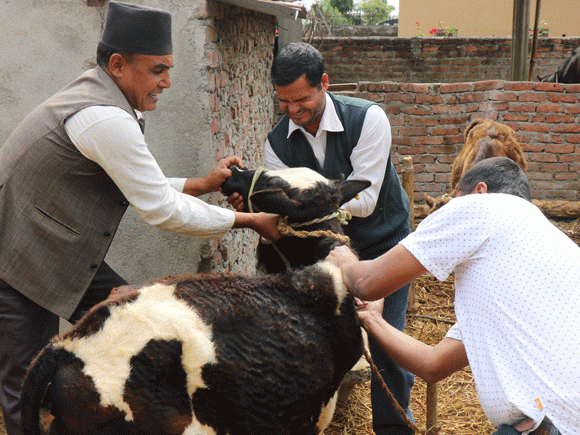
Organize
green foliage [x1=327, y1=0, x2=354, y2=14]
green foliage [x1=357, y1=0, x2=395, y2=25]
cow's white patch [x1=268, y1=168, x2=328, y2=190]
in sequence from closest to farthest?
cow's white patch [x1=268, y1=168, x2=328, y2=190] → green foliage [x1=327, y1=0, x2=354, y2=14] → green foliage [x1=357, y1=0, x2=395, y2=25]

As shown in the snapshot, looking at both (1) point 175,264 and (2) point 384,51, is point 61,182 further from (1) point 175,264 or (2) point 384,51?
(2) point 384,51

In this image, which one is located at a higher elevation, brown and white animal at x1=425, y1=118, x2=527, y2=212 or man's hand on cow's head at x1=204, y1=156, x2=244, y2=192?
man's hand on cow's head at x1=204, y1=156, x2=244, y2=192

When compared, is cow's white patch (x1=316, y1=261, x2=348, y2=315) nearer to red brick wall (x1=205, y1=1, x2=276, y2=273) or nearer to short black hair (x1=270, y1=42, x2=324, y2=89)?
short black hair (x1=270, y1=42, x2=324, y2=89)

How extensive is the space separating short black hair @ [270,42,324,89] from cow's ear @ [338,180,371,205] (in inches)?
24.9

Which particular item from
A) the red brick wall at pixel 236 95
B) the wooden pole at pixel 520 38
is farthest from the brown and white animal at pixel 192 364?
the wooden pole at pixel 520 38

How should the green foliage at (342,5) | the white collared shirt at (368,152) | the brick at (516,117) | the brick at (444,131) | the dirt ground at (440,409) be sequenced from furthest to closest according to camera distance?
the green foliage at (342,5), the brick at (444,131), the brick at (516,117), the dirt ground at (440,409), the white collared shirt at (368,152)

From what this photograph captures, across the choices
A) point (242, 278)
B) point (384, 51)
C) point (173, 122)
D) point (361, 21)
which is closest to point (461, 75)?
point (384, 51)

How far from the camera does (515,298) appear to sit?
1906 mm

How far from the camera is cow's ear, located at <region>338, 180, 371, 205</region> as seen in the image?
9.41ft

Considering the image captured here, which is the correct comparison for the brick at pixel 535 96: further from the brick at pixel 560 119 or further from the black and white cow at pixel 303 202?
the black and white cow at pixel 303 202

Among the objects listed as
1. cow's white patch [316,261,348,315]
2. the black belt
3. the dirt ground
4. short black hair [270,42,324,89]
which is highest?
short black hair [270,42,324,89]

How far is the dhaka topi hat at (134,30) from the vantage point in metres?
2.52

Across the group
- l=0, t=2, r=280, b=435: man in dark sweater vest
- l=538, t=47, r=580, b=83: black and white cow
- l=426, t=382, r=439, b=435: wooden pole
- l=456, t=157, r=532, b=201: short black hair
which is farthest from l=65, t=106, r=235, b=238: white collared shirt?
l=538, t=47, r=580, b=83: black and white cow

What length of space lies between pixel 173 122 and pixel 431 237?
6.58 ft
